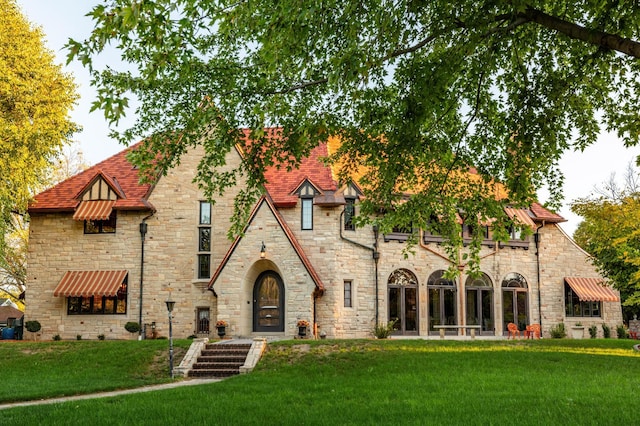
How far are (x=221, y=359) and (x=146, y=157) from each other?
1068cm

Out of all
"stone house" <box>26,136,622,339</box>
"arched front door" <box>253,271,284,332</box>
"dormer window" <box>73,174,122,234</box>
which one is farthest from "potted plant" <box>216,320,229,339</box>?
"dormer window" <box>73,174,122,234</box>

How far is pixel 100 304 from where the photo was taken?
94.5 ft

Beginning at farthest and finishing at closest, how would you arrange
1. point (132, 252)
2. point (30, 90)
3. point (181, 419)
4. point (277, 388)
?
1. point (132, 252)
2. point (30, 90)
3. point (277, 388)
4. point (181, 419)

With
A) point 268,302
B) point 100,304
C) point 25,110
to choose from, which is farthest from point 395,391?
point 25,110

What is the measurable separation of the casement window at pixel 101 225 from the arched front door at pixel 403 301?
1301 centimetres

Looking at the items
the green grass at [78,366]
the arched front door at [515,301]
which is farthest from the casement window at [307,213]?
the arched front door at [515,301]

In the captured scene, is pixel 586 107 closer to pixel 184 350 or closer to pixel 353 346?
pixel 353 346

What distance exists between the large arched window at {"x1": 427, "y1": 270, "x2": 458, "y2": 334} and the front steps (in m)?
11.1

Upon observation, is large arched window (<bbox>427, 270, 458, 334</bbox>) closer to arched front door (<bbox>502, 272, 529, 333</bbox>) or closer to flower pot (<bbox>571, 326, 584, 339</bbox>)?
arched front door (<bbox>502, 272, 529, 333</bbox>)

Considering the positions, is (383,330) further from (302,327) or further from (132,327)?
(132,327)

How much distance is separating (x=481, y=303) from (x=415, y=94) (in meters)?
21.6

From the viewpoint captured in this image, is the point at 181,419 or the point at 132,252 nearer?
the point at 181,419

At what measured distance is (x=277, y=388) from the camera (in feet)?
49.9

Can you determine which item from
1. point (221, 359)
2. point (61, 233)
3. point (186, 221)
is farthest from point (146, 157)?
point (61, 233)
